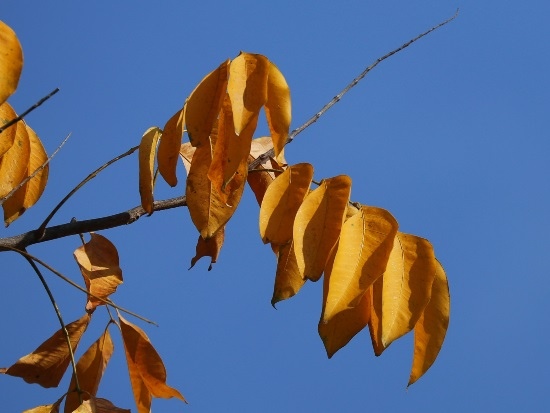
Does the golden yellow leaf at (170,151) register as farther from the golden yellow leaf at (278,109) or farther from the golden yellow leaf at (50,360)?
the golden yellow leaf at (50,360)

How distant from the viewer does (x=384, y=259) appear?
119 centimetres

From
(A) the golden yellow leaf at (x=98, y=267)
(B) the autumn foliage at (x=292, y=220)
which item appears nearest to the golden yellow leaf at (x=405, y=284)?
(B) the autumn foliage at (x=292, y=220)

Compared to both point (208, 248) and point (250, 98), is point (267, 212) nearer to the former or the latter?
point (250, 98)

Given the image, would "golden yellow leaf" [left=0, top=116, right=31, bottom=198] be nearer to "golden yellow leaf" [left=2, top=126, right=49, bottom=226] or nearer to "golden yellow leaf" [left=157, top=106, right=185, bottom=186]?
"golden yellow leaf" [left=2, top=126, right=49, bottom=226]

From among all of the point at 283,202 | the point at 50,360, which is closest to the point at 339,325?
the point at 283,202

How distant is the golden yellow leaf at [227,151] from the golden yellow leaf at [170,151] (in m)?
0.06

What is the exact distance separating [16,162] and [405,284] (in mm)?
710

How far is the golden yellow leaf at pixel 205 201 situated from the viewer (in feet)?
3.92

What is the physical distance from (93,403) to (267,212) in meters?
0.41

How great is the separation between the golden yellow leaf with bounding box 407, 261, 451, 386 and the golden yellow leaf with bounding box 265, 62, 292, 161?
325 millimetres

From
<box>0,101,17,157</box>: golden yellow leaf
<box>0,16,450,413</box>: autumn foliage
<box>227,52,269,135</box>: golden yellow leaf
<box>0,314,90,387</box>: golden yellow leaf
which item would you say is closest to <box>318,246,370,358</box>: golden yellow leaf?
<box>0,16,450,413</box>: autumn foliage

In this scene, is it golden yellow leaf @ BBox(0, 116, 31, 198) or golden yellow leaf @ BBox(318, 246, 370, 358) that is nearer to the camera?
golden yellow leaf @ BBox(318, 246, 370, 358)

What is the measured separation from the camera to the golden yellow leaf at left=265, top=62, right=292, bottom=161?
121 cm

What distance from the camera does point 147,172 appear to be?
1.18m
